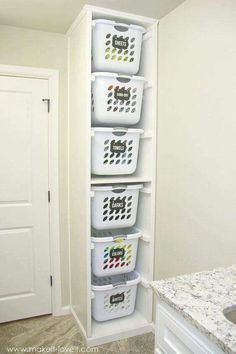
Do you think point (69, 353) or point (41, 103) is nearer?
point (69, 353)

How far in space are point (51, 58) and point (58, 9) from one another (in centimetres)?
49

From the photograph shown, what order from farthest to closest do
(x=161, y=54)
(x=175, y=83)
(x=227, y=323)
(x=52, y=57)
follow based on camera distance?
1. (x=52, y=57)
2. (x=161, y=54)
3. (x=175, y=83)
4. (x=227, y=323)

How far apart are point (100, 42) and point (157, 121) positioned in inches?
27.0

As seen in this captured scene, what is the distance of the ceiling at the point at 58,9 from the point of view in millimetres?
1906

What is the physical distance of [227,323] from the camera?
0.94 m

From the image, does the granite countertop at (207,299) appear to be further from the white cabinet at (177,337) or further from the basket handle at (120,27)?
the basket handle at (120,27)

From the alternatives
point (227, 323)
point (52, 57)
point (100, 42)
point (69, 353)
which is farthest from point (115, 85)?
point (69, 353)

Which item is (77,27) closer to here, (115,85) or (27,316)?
(115,85)

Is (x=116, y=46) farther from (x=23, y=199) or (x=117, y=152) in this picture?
(x=23, y=199)

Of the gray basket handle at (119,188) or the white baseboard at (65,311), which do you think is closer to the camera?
the gray basket handle at (119,188)

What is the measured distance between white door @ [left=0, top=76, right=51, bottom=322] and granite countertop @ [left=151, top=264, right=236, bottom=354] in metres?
1.59

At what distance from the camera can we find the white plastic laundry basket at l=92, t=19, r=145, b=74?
205 cm

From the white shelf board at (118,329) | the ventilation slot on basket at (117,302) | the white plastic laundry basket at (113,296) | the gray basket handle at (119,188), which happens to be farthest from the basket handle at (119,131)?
the white shelf board at (118,329)

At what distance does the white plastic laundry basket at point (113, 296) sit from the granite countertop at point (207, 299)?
45.5 inches
